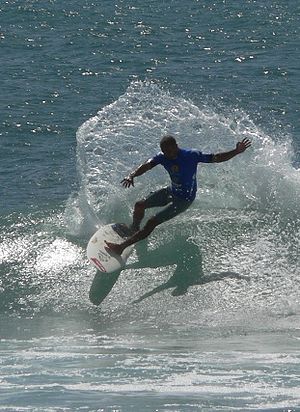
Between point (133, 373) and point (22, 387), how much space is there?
3.80ft

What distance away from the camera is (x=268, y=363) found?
10859 millimetres

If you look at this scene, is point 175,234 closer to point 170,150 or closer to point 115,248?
point 115,248

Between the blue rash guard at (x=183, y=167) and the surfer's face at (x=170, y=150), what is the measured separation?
7 centimetres

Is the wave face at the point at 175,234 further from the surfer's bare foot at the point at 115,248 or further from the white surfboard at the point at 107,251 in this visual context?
the surfer's bare foot at the point at 115,248

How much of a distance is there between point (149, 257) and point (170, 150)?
166 cm

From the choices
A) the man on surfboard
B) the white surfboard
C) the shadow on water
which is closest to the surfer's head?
the man on surfboard

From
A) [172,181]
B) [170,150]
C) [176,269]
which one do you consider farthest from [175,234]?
[170,150]

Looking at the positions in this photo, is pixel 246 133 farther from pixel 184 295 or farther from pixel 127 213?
pixel 184 295

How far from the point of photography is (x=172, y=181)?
44.3ft

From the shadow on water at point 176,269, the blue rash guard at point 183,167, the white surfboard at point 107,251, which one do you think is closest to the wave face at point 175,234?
the shadow on water at point 176,269

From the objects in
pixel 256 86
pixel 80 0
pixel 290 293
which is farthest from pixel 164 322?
pixel 80 0

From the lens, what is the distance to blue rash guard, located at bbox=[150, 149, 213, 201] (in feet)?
43.5

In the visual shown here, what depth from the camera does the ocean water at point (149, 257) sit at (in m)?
10.3

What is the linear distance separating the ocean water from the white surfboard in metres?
0.20
